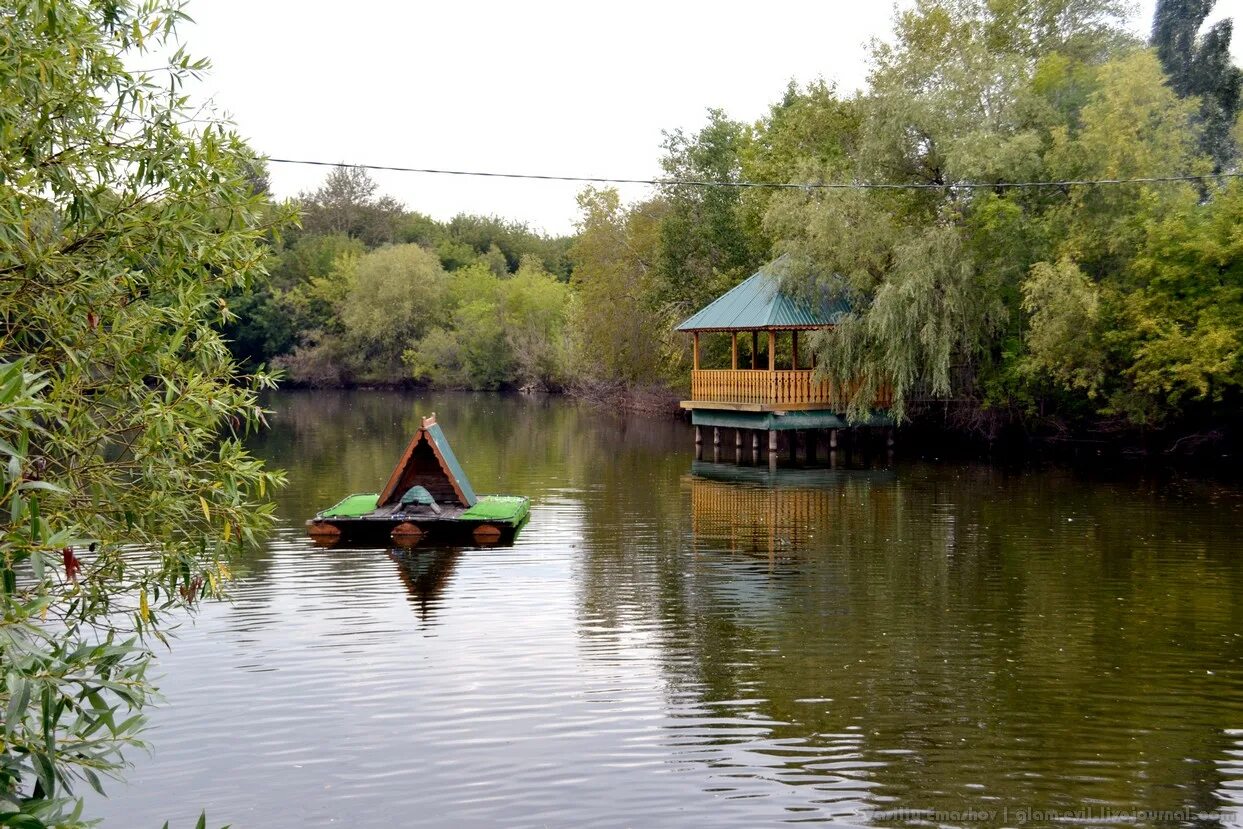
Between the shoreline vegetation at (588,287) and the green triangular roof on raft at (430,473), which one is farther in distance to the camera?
the green triangular roof on raft at (430,473)

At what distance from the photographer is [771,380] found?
31.7 metres

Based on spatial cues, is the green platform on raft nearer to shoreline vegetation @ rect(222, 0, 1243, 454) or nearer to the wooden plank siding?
shoreline vegetation @ rect(222, 0, 1243, 454)

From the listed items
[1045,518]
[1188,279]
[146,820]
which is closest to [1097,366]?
[1188,279]

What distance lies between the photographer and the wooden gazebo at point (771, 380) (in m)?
31.3

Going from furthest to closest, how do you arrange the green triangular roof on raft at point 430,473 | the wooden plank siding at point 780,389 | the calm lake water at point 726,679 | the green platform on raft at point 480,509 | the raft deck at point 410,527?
the wooden plank siding at point 780,389 → the green triangular roof on raft at point 430,473 → the green platform on raft at point 480,509 → the raft deck at point 410,527 → the calm lake water at point 726,679

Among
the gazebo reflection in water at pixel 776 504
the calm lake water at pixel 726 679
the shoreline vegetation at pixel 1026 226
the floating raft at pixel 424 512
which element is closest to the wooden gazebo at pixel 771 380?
the shoreline vegetation at pixel 1026 226

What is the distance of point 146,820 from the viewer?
721 cm

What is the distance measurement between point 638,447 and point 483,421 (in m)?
11.4

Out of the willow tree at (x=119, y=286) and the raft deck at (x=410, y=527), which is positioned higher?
the willow tree at (x=119, y=286)

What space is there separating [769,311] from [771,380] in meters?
1.85

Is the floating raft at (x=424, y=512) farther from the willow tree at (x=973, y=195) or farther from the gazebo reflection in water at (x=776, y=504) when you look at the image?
the willow tree at (x=973, y=195)

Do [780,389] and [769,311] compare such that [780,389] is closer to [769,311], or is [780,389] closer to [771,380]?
[771,380]

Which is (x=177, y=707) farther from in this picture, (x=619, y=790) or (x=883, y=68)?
(x=883, y=68)

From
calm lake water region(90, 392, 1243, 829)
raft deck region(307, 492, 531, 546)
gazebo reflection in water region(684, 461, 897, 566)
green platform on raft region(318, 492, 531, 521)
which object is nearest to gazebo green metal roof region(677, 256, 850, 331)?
gazebo reflection in water region(684, 461, 897, 566)
